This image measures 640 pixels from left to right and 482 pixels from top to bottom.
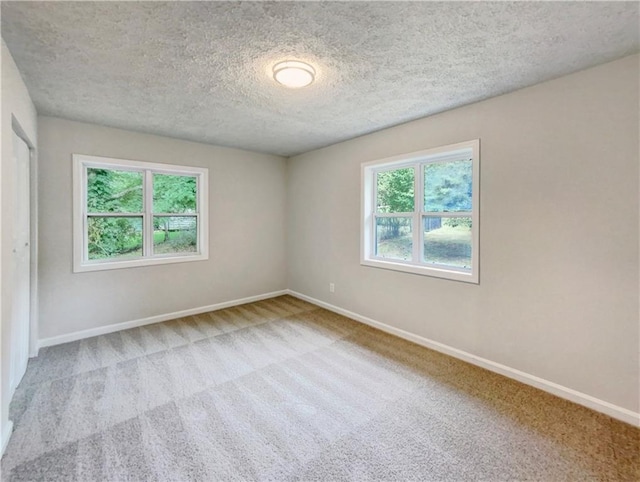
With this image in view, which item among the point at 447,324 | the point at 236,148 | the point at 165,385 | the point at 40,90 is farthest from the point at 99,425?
the point at 236,148

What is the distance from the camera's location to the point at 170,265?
399cm

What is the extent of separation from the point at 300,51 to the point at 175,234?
124 inches

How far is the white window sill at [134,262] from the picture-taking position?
3364 millimetres

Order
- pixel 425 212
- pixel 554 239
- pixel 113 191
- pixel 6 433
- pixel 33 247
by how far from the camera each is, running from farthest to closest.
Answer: pixel 113 191 < pixel 425 212 < pixel 33 247 < pixel 554 239 < pixel 6 433

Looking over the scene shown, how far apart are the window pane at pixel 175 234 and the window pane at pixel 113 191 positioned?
33 centimetres

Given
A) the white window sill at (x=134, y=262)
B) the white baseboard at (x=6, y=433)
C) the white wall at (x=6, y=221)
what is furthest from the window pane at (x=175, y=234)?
the white baseboard at (x=6, y=433)

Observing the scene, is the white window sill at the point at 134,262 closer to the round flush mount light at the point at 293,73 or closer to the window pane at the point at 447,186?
the round flush mount light at the point at 293,73

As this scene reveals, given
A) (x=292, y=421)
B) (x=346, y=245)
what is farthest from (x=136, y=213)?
(x=292, y=421)

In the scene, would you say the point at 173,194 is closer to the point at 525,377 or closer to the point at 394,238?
the point at 394,238

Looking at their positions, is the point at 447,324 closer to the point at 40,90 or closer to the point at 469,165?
the point at 469,165

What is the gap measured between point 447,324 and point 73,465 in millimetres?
3048

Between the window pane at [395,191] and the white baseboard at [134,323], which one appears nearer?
the white baseboard at [134,323]

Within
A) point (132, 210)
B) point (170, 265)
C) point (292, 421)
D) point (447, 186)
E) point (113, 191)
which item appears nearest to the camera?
point (292, 421)

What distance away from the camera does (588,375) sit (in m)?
2.16
